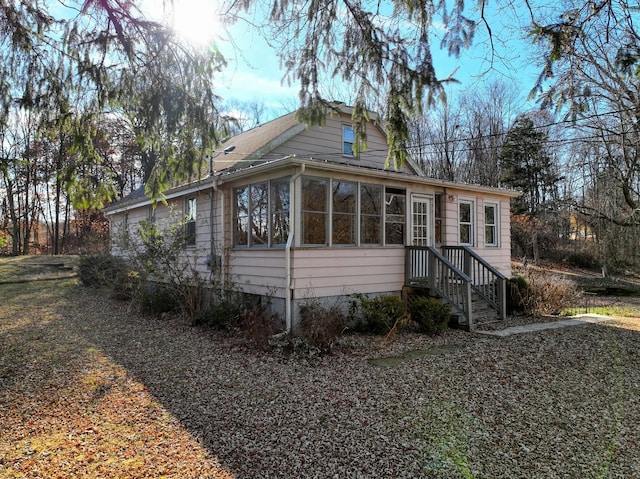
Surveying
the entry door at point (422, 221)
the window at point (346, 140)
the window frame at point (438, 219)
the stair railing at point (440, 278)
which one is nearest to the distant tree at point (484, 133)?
the window at point (346, 140)

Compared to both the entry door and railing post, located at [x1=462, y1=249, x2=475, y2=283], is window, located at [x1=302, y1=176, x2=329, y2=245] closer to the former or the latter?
the entry door

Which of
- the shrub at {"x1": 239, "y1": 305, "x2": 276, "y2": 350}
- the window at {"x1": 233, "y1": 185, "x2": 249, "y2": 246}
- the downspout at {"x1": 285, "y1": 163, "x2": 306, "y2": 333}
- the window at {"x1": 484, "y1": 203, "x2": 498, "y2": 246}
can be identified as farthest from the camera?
the window at {"x1": 484, "y1": 203, "x2": 498, "y2": 246}

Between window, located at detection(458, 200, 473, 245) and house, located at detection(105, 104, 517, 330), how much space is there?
27 millimetres

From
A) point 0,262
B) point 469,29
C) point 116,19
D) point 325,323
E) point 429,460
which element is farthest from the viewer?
point 0,262

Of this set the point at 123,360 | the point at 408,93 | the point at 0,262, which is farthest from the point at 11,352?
the point at 0,262

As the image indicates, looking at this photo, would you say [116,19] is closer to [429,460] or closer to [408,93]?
[408,93]

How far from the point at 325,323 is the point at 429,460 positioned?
143 inches

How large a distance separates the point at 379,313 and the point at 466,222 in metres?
4.52

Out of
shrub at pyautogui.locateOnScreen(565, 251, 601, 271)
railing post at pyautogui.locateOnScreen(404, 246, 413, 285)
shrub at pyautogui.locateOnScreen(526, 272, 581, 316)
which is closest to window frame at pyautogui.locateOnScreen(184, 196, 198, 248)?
railing post at pyautogui.locateOnScreen(404, 246, 413, 285)

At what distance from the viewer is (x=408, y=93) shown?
5332 millimetres

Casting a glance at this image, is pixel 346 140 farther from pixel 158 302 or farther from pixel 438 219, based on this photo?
pixel 158 302

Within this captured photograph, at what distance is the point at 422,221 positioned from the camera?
1005cm

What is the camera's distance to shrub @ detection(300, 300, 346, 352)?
6473 millimetres

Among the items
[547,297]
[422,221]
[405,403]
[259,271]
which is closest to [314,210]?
[259,271]
